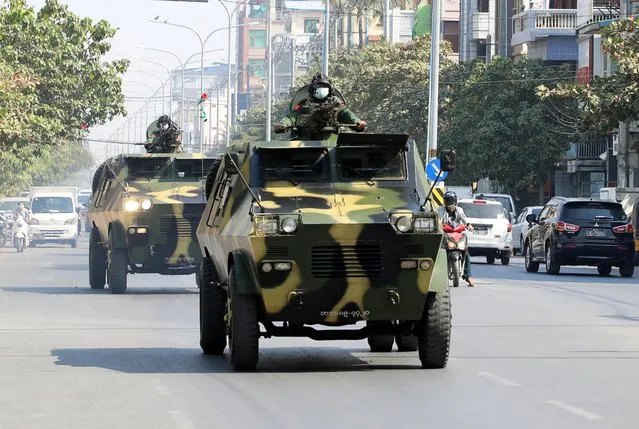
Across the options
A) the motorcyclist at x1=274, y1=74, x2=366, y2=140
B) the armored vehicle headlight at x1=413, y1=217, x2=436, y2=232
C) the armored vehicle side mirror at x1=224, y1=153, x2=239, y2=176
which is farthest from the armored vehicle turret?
the armored vehicle headlight at x1=413, y1=217, x2=436, y2=232

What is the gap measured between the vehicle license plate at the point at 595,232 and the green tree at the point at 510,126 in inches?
1083

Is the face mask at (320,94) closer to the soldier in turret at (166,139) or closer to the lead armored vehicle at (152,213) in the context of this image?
the lead armored vehicle at (152,213)

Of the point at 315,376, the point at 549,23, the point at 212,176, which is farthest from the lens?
the point at 549,23

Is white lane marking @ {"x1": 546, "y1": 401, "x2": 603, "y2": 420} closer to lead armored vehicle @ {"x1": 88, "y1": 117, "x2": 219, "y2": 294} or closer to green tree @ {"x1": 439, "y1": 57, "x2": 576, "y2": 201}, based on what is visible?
lead armored vehicle @ {"x1": 88, "y1": 117, "x2": 219, "y2": 294}

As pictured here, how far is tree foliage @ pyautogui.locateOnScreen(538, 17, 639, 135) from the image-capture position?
131ft

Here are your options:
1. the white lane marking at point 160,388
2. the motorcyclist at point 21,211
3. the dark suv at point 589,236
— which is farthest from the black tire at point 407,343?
the motorcyclist at point 21,211

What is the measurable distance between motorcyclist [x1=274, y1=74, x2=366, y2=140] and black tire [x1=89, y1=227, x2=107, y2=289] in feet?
41.9

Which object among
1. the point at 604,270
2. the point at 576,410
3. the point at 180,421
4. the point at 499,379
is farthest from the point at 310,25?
the point at 180,421

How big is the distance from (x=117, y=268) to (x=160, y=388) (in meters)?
14.6

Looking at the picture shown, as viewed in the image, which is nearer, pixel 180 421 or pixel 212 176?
pixel 180 421

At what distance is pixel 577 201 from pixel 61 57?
26.1 meters

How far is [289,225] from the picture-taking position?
1409 centimetres

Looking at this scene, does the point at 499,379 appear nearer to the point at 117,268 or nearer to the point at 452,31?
the point at 117,268

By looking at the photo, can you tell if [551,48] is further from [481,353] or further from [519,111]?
[481,353]
